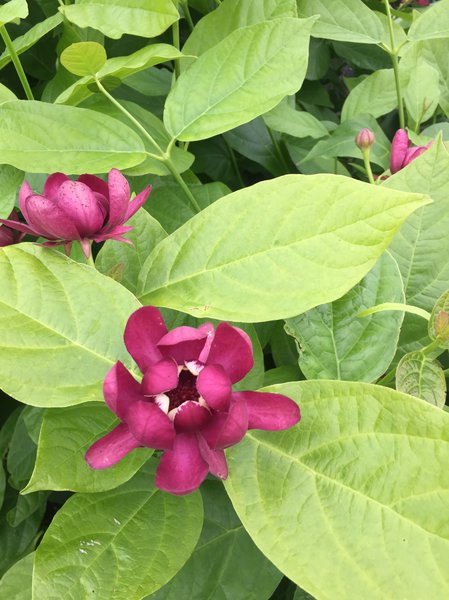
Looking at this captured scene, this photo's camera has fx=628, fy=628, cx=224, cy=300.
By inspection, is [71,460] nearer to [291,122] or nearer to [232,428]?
[232,428]

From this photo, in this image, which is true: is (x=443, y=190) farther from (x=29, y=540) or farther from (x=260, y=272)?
(x=29, y=540)

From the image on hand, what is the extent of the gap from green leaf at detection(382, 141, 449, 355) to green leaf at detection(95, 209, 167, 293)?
22 cm

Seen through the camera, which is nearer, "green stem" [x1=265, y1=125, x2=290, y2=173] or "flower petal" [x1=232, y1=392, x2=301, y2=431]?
"flower petal" [x1=232, y1=392, x2=301, y2=431]

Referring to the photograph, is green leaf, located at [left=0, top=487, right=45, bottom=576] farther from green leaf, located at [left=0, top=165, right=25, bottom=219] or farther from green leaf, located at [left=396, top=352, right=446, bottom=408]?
green leaf, located at [left=396, top=352, right=446, bottom=408]

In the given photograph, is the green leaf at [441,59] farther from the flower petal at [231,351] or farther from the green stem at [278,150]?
the flower petal at [231,351]

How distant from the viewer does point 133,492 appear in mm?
539

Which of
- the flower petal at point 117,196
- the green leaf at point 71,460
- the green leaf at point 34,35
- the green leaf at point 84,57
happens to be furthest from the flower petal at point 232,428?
the green leaf at point 34,35

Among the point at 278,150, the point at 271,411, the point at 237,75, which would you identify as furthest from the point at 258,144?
the point at 271,411

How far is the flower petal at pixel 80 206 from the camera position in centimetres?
51

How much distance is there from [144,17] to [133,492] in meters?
0.50

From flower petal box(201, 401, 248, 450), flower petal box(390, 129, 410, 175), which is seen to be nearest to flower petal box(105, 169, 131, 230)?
flower petal box(201, 401, 248, 450)

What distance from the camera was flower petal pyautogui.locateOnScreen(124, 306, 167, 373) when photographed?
42 cm

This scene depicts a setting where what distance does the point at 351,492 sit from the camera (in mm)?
413

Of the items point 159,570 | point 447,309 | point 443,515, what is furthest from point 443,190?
point 159,570
